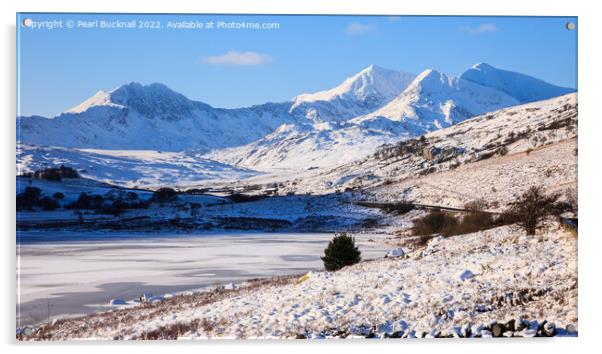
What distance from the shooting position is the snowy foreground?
10.6m

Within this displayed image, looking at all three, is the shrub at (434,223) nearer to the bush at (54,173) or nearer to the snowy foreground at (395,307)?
the snowy foreground at (395,307)

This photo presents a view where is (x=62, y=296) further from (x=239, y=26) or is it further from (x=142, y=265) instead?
(x=239, y=26)

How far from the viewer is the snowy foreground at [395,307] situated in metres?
10.6

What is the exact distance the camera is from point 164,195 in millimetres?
20422

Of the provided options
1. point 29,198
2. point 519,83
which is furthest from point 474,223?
point 29,198

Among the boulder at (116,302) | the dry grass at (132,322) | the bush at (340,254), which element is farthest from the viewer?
the bush at (340,254)

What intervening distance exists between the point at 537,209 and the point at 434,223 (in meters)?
5.91

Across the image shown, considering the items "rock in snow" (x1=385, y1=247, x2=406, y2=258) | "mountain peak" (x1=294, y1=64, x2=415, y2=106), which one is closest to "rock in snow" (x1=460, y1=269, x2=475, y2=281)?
"rock in snow" (x1=385, y1=247, x2=406, y2=258)

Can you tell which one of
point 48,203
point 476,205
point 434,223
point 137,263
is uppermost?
point 48,203

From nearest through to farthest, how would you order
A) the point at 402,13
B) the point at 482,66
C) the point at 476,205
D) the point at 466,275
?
1. the point at 466,275
2. the point at 402,13
3. the point at 482,66
4. the point at 476,205

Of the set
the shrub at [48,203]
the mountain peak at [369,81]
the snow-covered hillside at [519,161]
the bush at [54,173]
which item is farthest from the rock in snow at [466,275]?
the shrub at [48,203]

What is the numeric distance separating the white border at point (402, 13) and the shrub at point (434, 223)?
6421mm

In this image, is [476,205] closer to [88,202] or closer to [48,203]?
[88,202]
